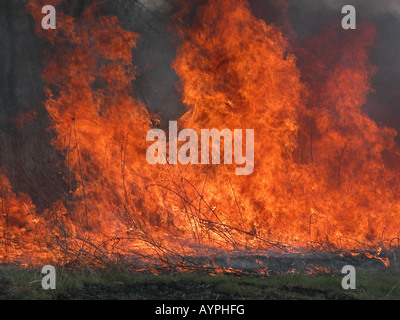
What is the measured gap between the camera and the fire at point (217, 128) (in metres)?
9.89

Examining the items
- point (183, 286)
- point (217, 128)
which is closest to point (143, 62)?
point (217, 128)

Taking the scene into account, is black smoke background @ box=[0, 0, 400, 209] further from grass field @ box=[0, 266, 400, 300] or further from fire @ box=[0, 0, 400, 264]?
grass field @ box=[0, 266, 400, 300]

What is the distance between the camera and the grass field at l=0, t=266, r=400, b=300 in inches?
251

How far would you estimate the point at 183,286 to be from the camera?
22.6ft

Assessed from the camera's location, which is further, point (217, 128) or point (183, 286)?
point (217, 128)

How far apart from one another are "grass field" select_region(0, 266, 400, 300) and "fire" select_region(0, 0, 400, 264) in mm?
2064

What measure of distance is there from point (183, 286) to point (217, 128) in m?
4.21

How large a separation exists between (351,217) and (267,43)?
13.4ft

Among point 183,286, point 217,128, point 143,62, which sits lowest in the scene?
point 183,286

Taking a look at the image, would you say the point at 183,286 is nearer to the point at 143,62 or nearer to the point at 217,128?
the point at 217,128

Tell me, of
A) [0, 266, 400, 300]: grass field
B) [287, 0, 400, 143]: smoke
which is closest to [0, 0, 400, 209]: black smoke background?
[287, 0, 400, 143]: smoke

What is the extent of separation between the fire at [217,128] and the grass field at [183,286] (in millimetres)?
2064
